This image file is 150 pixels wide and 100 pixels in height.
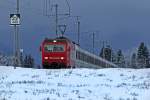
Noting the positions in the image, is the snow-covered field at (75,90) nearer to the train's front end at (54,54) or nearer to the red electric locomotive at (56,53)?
the red electric locomotive at (56,53)

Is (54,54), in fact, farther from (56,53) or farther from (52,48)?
(52,48)

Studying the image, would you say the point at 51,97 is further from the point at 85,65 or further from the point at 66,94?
the point at 85,65

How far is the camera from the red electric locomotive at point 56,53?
53.9 meters

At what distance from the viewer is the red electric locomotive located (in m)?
53.9

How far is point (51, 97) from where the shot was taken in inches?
796

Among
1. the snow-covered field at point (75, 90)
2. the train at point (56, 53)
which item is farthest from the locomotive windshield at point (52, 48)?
the snow-covered field at point (75, 90)

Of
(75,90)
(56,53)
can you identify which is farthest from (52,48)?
(75,90)

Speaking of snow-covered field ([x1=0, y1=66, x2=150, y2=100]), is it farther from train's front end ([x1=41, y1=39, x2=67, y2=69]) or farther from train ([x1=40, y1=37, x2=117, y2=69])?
train's front end ([x1=41, y1=39, x2=67, y2=69])

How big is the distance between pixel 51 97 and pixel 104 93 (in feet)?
7.69

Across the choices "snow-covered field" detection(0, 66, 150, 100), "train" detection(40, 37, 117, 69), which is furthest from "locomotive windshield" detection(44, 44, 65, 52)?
"snow-covered field" detection(0, 66, 150, 100)

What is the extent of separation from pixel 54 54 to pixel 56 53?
0.62 feet

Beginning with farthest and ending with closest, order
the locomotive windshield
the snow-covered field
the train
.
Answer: the locomotive windshield, the train, the snow-covered field

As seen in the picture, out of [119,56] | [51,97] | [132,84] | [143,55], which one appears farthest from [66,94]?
[119,56]

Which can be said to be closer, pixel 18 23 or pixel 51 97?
pixel 51 97
